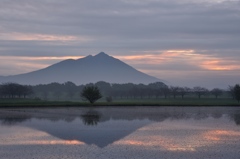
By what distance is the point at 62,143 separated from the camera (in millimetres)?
23406

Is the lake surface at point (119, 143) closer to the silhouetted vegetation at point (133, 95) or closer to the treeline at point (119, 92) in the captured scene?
the silhouetted vegetation at point (133, 95)

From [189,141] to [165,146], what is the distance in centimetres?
264

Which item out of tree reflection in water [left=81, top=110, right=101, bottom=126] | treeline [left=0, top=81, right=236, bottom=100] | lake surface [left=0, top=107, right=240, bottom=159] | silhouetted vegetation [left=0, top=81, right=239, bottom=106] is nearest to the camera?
lake surface [left=0, top=107, right=240, bottom=159]

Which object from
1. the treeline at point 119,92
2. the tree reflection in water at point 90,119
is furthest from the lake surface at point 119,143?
the treeline at point 119,92

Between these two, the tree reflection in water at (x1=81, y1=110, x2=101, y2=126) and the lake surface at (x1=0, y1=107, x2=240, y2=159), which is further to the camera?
the tree reflection in water at (x1=81, y1=110, x2=101, y2=126)

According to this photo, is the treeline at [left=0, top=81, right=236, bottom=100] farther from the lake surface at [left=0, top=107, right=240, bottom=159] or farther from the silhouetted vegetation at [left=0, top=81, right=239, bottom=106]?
the lake surface at [left=0, top=107, right=240, bottom=159]

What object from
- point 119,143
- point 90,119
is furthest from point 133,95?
point 119,143

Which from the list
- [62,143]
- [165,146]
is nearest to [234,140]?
[165,146]

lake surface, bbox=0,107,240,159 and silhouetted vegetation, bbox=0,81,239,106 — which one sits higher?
silhouetted vegetation, bbox=0,81,239,106

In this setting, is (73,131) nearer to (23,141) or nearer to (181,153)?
(23,141)

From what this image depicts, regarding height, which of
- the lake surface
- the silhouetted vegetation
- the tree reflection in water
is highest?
the silhouetted vegetation

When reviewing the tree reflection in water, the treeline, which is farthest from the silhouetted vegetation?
the tree reflection in water

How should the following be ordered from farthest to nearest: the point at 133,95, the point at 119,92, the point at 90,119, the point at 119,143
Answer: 1. the point at 119,92
2. the point at 133,95
3. the point at 90,119
4. the point at 119,143

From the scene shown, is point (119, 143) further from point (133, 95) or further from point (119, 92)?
point (119, 92)
